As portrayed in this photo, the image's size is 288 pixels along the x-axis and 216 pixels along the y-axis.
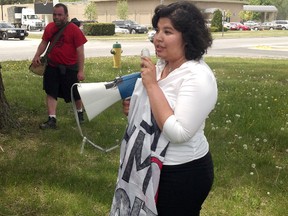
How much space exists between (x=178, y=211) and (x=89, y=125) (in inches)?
162

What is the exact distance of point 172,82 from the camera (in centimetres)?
205

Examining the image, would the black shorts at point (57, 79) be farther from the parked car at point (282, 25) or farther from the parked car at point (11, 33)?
the parked car at point (282, 25)

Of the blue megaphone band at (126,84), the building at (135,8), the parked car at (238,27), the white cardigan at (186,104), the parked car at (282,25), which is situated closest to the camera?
the white cardigan at (186,104)

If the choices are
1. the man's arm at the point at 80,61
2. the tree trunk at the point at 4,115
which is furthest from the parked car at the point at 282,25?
the tree trunk at the point at 4,115

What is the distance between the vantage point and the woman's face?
80.6 inches

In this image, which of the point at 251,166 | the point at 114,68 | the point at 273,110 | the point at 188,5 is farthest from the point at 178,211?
the point at 114,68

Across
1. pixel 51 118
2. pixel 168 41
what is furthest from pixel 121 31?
pixel 168 41

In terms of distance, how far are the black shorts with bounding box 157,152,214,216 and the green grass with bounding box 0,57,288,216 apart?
1563 millimetres

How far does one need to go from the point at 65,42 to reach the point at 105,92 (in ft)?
12.8

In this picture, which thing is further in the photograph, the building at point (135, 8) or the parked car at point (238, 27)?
the building at point (135, 8)

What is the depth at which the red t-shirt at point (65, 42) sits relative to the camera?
19.6 ft

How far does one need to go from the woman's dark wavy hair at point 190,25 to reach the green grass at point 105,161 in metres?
2.05

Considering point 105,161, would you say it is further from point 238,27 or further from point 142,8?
point 142,8

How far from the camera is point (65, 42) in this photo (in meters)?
6.01
